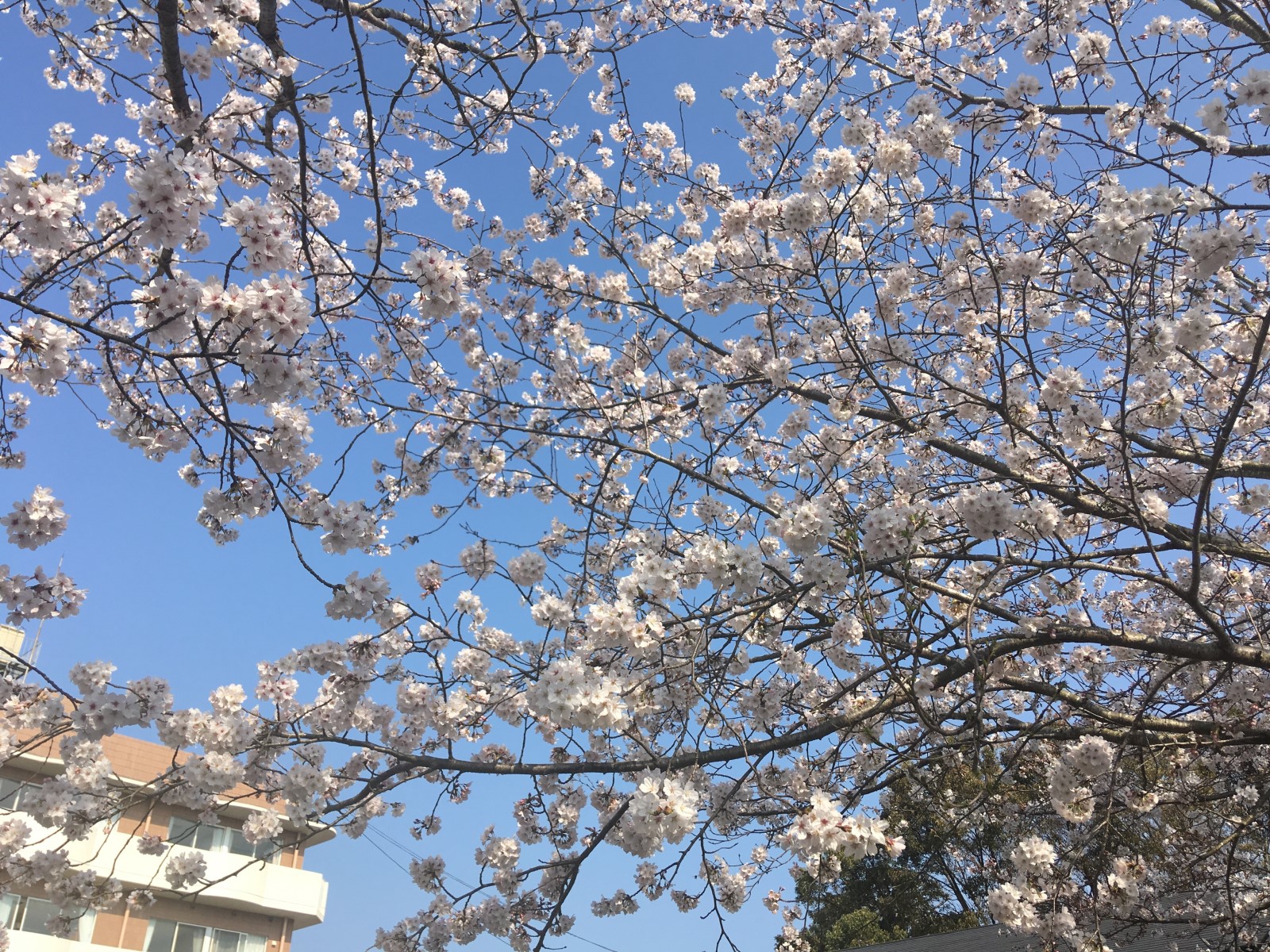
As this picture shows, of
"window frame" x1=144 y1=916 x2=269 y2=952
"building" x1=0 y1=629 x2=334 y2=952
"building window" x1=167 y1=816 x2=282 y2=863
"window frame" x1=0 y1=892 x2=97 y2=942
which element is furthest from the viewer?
"building window" x1=167 y1=816 x2=282 y2=863

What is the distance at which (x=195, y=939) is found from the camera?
16.2m

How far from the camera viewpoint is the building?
45.6 feet

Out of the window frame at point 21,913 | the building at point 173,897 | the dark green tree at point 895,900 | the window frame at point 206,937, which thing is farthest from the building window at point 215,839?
the dark green tree at point 895,900

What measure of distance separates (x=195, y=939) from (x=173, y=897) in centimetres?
130

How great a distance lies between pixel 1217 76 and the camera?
4672 mm

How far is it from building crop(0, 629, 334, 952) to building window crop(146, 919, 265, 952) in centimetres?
2

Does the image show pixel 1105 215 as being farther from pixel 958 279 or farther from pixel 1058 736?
pixel 1058 736

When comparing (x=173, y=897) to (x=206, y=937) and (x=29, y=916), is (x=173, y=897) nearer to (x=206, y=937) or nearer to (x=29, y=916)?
(x=206, y=937)

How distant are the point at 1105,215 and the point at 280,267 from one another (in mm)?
3568

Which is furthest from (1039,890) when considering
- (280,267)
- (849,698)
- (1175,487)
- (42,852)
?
(42,852)

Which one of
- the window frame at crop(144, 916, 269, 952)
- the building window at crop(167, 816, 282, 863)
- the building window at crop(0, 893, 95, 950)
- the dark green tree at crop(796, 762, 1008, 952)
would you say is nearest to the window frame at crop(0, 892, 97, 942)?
the building window at crop(0, 893, 95, 950)

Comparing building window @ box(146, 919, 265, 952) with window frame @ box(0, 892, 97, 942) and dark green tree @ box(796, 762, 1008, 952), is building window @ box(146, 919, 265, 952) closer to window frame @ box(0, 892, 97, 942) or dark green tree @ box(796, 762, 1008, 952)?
window frame @ box(0, 892, 97, 942)

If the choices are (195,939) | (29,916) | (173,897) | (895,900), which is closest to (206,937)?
(195,939)

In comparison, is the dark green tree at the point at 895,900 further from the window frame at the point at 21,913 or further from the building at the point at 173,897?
the window frame at the point at 21,913
